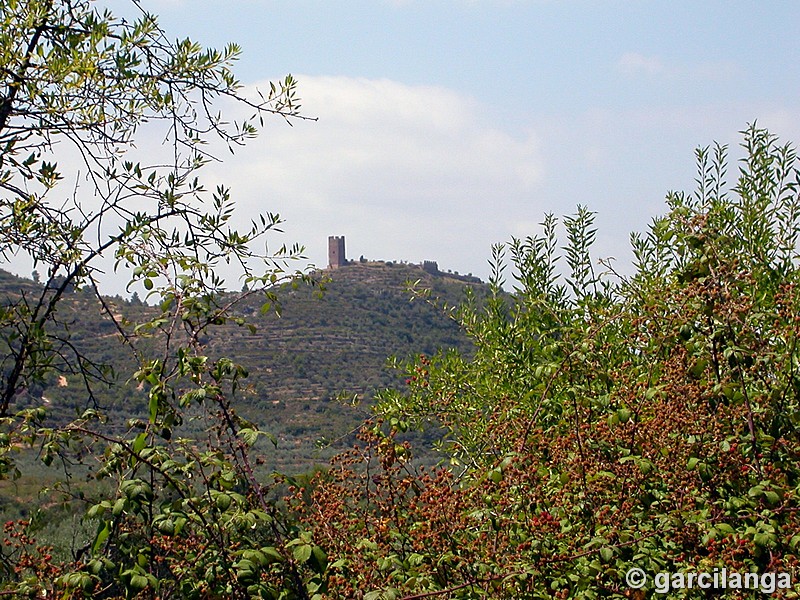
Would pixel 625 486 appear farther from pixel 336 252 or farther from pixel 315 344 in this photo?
pixel 336 252

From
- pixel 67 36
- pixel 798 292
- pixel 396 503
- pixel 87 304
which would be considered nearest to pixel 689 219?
pixel 798 292

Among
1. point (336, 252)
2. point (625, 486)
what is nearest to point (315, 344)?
point (336, 252)

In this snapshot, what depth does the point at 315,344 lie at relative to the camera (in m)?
40.6

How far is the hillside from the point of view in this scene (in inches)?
1140

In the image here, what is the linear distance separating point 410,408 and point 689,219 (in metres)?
2.21

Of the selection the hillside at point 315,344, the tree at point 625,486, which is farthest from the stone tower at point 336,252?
the tree at point 625,486

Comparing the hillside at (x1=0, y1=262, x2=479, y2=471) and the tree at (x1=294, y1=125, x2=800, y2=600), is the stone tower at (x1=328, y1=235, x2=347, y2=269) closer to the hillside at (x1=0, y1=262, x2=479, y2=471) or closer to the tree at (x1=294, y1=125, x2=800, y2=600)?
the hillside at (x1=0, y1=262, x2=479, y2=471)

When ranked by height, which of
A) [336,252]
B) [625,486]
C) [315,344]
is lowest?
[625,486]

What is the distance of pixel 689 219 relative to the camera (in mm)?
3572

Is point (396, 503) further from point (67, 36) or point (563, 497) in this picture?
point (67, 36)

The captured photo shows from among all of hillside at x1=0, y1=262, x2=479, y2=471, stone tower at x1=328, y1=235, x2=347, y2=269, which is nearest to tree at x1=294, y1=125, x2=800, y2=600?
hillside at x1=0, y1=262, x2=479, y2=471

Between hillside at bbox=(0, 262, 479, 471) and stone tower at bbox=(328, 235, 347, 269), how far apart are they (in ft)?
6.28

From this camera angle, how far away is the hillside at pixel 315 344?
29.0 m

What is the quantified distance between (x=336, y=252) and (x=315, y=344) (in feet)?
52.7
